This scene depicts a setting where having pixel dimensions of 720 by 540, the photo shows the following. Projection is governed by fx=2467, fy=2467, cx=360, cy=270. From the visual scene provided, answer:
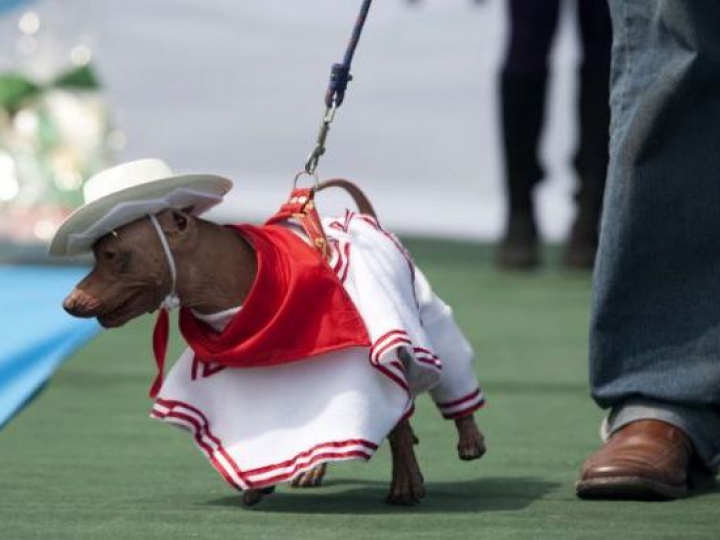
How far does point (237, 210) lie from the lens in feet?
28.1

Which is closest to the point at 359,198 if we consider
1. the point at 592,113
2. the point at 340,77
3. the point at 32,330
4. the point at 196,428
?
the point at 340,77

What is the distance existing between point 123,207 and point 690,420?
90 cm

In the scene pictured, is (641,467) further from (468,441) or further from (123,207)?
(123,207)

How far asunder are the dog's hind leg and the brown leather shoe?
162mm

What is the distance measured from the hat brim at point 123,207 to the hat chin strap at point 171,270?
19 millimetres

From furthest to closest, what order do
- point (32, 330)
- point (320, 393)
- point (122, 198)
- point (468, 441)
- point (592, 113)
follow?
point (592, 113) < point (32, 330) < point (468, 441) < point (320, 393) < point (122, 198)

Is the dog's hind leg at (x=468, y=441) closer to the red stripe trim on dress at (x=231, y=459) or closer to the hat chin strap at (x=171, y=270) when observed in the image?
the red stripe trim on dress at (x=231, y=459)

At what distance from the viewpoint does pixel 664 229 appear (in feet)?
11.6

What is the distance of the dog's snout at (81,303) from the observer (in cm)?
319

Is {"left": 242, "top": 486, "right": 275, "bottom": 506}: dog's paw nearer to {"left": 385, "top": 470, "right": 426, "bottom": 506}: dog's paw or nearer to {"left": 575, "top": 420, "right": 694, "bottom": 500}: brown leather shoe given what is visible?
{"left": 385, "top": 470, "right": 426, "bottom": 506}: dog's paw

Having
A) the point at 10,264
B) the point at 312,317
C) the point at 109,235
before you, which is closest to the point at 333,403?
the point at 312,317

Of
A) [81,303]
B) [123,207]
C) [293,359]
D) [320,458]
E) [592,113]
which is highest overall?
[123,207]

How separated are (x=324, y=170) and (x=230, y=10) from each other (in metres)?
0.65

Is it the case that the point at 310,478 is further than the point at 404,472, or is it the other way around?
the point at 310,478
